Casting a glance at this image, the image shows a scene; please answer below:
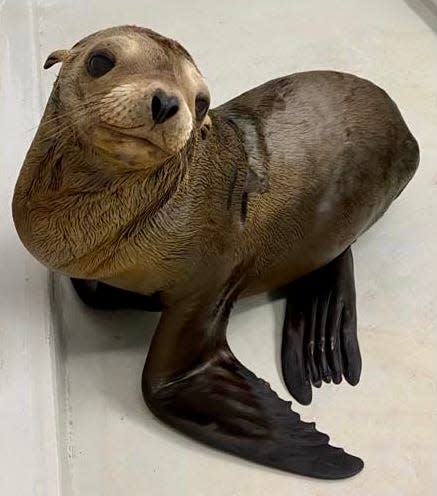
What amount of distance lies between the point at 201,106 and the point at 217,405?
476mm

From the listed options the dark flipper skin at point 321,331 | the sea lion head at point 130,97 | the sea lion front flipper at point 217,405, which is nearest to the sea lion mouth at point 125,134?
the sea lion head at point 130,97

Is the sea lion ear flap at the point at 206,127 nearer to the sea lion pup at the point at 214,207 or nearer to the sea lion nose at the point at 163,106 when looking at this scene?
the sea lion pup at the point at 214,207

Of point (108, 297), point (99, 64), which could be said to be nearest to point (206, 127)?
point (99, 64)

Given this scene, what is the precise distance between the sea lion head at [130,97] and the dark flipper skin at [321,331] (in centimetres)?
51

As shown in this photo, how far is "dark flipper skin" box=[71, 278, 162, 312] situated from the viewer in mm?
1476

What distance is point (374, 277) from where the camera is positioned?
1678mm

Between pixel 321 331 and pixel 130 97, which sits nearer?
pixel 130 97

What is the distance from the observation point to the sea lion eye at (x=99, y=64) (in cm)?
110

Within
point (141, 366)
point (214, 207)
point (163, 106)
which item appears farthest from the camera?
point (141, 366)

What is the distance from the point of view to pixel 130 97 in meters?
1.03

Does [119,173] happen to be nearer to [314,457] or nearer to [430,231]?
[314,457]

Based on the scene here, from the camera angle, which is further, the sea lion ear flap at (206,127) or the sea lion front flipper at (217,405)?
the sea lion front flipper at (217,405)

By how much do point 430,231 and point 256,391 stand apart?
0.56m

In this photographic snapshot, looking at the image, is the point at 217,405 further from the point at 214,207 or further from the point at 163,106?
the point at 163,106
